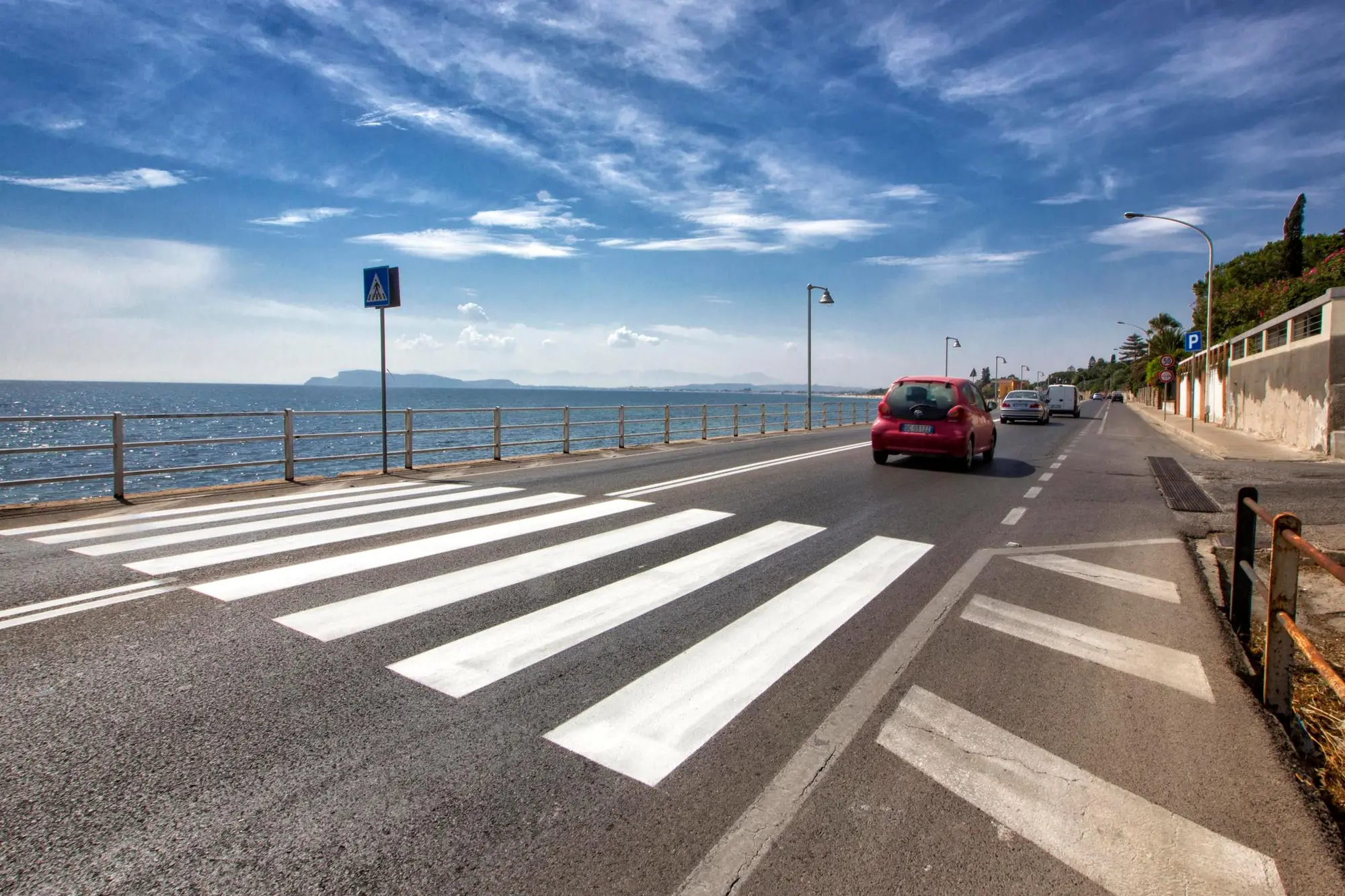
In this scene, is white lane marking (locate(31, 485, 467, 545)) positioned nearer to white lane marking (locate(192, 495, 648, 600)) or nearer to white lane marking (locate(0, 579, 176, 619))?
white lane marking (locate(192, 495, 648, 600))

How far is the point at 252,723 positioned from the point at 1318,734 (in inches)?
193

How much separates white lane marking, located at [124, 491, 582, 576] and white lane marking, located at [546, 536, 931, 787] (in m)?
3.93

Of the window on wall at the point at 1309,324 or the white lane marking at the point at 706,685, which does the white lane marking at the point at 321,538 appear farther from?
the window on wall at the point at 1309,324

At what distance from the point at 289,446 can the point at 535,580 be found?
7.04 m

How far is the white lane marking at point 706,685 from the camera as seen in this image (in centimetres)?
291

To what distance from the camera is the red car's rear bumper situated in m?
12.4

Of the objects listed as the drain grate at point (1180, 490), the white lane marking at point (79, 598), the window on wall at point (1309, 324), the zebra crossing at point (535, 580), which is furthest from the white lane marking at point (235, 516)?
the window on wall at point (1309, 324)

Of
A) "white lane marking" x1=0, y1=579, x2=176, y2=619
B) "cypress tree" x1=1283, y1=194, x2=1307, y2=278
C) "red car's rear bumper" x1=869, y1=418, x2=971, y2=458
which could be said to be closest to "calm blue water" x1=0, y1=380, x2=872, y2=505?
"white lane marking" x1=0, y1=579, x2=176, y2=619

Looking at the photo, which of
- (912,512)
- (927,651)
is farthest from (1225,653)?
(912,512)

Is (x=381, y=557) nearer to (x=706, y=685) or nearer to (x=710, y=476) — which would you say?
(x=706, y=685)

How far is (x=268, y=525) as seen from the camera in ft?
23.1

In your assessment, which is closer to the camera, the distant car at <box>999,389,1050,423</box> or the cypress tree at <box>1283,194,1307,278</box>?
the distant car at <box>999,389,1050,423</box>

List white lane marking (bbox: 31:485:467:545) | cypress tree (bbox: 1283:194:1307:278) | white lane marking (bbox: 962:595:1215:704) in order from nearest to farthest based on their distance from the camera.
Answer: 1. white lane marking (bbox: 962:595:1215:704)
2. white lane marking (bbox: 31:485:467:545)
3. cypress tree (bbox: 1283:194:1307:278)

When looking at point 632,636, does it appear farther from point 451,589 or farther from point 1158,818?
point 1158,818
